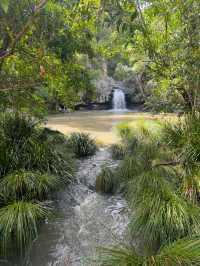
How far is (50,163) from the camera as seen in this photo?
18.2 ft

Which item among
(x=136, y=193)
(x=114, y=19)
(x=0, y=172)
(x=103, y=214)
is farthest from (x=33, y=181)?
(x=114, y=19)

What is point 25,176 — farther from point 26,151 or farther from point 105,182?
point 105,182

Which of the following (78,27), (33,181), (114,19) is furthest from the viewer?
(78,27)

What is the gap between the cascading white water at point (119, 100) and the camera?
2572 cm

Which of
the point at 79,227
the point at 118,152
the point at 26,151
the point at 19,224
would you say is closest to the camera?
the point at 19,224

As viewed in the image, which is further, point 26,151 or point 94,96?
point 94,96

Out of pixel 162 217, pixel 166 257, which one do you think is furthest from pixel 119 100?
pixel 166 257

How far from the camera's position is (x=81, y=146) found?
809cm

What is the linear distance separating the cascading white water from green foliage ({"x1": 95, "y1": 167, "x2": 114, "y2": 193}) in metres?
19.9

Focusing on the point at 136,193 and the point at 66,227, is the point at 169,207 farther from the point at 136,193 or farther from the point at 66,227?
the point at 66,227

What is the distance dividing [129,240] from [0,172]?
2434mm

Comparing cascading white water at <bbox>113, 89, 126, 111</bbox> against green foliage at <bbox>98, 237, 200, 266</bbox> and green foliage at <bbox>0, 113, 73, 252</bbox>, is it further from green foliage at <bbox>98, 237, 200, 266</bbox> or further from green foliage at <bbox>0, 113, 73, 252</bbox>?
green foliage at <bbox>98, 237, 200, 266</bbox>

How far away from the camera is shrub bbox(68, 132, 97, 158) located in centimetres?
800

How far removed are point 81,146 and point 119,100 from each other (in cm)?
1837
